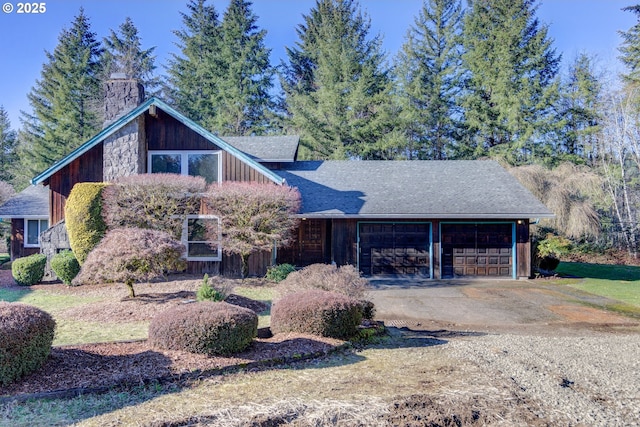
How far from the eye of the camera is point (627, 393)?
4.53m

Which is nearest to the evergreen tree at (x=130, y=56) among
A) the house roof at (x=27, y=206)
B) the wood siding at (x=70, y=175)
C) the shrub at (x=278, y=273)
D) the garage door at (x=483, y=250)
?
the house roof at (x=27, y=206)

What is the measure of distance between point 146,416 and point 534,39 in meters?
31.3

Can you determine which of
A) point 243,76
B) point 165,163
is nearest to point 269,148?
point 165,163

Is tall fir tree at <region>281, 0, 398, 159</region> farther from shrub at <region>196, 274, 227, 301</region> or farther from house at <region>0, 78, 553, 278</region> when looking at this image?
shrub at <region>196, 274, 227, 301</region>

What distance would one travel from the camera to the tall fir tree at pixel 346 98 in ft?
89.8

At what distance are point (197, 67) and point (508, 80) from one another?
876 inches

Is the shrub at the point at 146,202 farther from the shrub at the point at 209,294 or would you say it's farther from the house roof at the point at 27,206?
the house roof at the point at 27,206

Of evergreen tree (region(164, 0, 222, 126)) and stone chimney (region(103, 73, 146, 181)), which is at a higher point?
evergreen tree (region(164, 0, 222, 126))

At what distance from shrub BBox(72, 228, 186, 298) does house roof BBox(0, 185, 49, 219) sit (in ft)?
40.1

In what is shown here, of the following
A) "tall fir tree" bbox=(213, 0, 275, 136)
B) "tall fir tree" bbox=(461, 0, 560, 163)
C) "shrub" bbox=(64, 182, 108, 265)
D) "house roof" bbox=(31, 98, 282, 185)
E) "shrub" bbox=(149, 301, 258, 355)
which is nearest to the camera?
"shrub" bbox=(149, 301, 258, 355)

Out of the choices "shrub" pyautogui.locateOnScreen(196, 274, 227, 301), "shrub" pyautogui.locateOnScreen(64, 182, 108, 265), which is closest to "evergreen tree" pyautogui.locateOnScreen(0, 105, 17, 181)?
"shrub" pyautogui.locateOnScreen(64, 182, 108, 265)

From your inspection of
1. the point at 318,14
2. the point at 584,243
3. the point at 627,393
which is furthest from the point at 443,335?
the point at 318,14

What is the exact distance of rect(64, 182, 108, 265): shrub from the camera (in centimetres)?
1287

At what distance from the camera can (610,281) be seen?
15.0 metres
